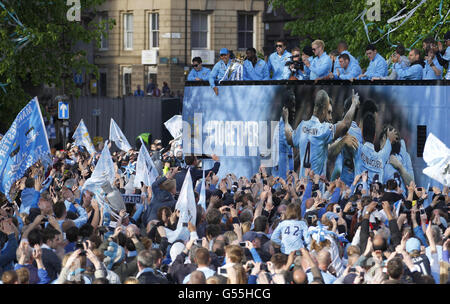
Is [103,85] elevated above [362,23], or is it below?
below

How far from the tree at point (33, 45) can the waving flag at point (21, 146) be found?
42.6 feet

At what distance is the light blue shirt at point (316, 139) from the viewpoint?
22328 millimetres

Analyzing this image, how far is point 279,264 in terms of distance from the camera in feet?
37.2

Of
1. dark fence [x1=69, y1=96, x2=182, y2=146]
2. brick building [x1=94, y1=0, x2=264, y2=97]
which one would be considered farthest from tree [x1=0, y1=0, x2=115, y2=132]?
brick building [x1=94, y1=0, x2=264, y2=97]

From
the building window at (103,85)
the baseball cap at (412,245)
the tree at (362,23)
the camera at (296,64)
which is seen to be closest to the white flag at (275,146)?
the camera at (296,64)

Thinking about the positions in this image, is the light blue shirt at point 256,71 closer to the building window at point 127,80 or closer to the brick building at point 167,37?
the brick building at point 167,37

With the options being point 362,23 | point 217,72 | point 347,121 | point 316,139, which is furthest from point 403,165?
point 362,23

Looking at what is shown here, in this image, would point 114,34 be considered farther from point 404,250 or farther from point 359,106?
point 404,250

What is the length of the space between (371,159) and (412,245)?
29.4 feet

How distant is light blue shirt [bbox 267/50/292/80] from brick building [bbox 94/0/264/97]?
31553 millimetres

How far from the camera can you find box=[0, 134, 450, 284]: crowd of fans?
443 inches

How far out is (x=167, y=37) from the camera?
56.1 metres

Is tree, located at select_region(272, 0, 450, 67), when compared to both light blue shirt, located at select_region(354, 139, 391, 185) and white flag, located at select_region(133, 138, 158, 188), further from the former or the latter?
white flag, located at select_region(133, 138, 158, 188)

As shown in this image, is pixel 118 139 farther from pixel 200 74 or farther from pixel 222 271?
pixel 222 271
